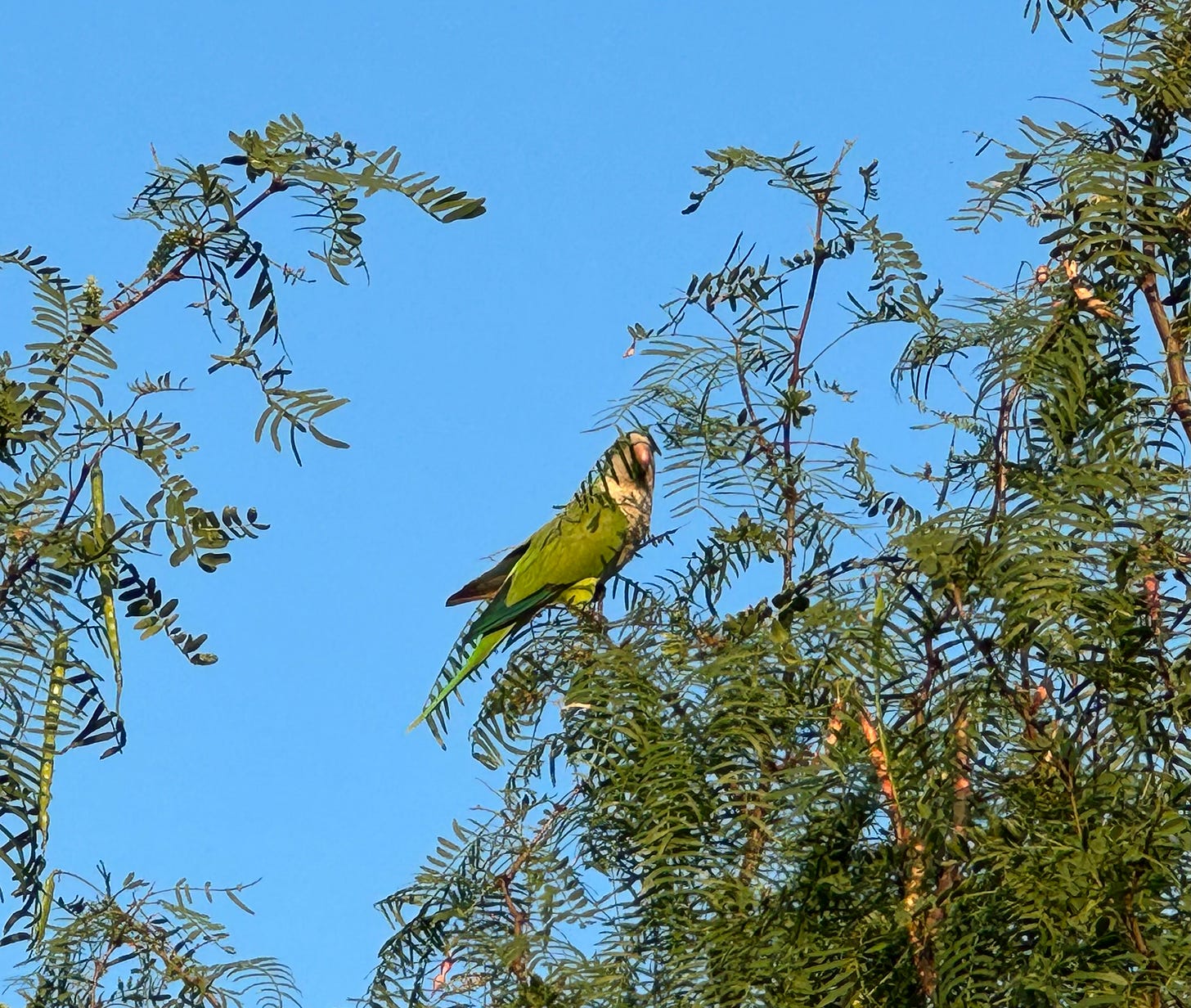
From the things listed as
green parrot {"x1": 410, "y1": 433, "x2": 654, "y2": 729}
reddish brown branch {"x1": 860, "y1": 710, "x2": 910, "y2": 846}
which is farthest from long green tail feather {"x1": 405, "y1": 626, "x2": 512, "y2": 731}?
reddish brown branch {"x1": 860, "y1": 710, "x2": 910, "y2": 846}

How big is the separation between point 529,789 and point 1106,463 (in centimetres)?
117

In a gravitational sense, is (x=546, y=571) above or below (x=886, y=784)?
above

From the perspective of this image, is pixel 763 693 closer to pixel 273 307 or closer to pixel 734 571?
pixel 734 571

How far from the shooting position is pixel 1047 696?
7.22 feet

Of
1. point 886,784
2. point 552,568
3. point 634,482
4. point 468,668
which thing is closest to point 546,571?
point 552,568

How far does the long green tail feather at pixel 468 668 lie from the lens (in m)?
3.34

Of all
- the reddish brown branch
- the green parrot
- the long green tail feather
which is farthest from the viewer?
the green parrot

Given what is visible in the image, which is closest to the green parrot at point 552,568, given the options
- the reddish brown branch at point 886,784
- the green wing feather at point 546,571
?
the green wing feather at point 546,571

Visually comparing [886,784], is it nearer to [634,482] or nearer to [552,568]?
[634,482]

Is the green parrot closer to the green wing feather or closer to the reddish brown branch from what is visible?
the green wing feather

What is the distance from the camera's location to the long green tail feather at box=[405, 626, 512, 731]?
3.34m

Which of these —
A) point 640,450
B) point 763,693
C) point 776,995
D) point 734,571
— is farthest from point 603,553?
point 776,995

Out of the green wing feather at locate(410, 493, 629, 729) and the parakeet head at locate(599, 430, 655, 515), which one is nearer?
the parakeet head at locate(599, 430, 655, 515)

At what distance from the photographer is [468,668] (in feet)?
14.3
